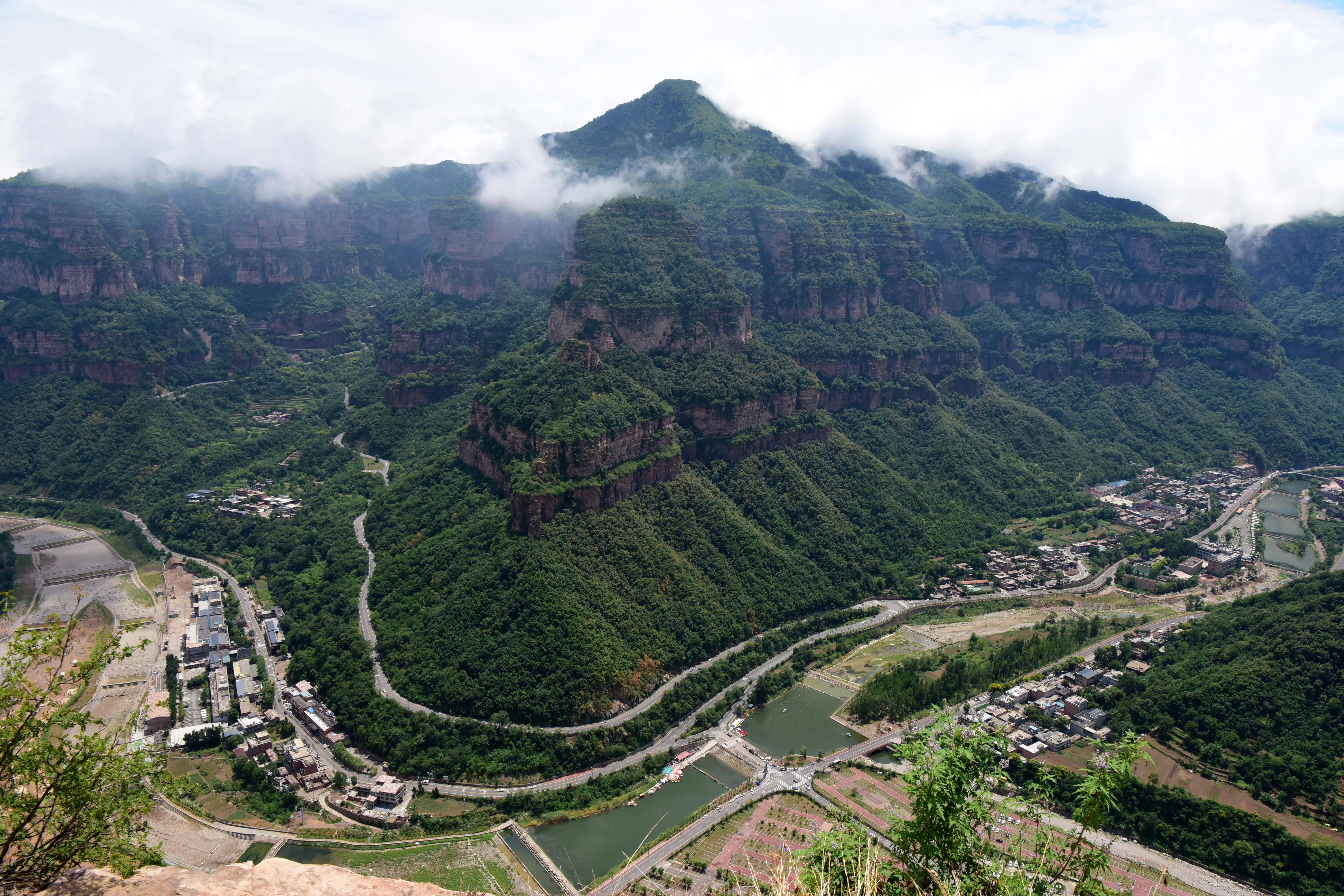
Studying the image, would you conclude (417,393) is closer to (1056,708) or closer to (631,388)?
(631,388)

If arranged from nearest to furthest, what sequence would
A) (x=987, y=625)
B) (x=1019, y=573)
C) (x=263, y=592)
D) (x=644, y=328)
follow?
(x=263, y=592) → (x=987, y=625) → (x=1019, y=573) → (x=644, y=328)

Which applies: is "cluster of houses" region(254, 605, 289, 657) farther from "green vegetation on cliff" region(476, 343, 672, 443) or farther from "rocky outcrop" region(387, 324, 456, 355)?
"rocky outcrop" region(387, 324, 456, 355)

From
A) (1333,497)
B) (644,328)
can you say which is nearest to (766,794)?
(644,328)

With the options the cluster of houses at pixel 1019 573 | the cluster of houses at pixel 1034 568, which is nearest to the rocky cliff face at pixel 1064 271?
the cluster of houses at pixel 1034 568

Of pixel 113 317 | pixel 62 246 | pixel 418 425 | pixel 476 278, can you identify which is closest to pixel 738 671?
pixel 418 425

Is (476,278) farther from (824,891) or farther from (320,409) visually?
(824,891)

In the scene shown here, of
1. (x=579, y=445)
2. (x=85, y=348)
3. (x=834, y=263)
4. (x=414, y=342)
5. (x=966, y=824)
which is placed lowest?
(x=579, y=445)

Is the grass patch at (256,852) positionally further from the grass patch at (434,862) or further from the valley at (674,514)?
the grass patch at (434,862)
